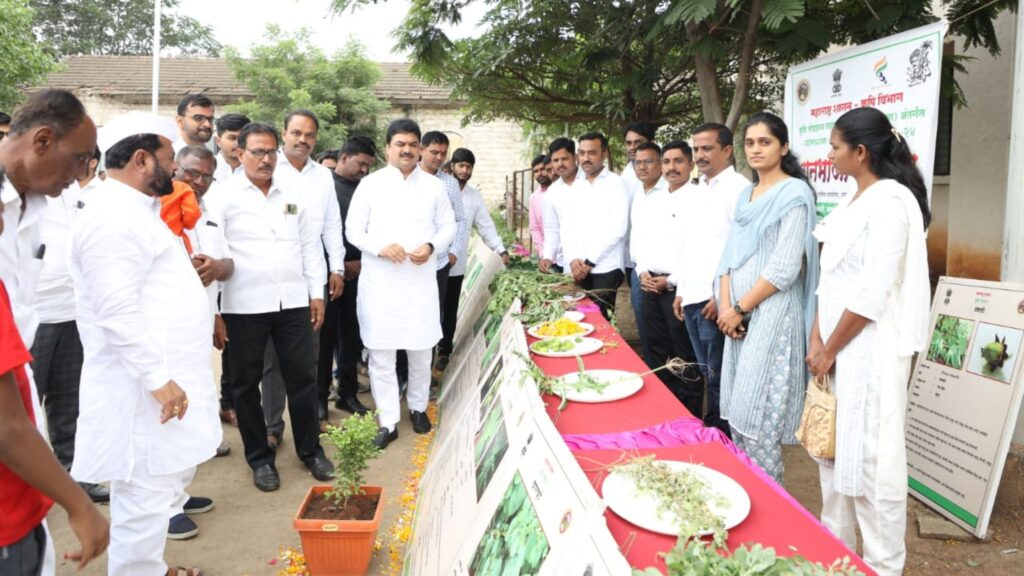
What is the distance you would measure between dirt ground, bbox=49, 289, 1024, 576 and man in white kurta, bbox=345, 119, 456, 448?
0.53m

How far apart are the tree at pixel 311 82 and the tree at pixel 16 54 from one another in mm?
4071

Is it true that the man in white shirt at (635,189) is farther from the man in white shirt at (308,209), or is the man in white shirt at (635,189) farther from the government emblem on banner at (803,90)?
the man in white shirt at (308,209)

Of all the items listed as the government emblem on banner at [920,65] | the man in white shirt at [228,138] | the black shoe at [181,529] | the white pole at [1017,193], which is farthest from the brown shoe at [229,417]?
the white pole at [1017,193]

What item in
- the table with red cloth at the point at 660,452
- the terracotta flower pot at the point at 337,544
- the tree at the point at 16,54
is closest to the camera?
the table with red cloth at the point at 660,452

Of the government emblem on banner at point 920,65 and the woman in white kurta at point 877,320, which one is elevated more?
the government emblem on banner at point 920,65

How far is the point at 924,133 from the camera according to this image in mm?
3004

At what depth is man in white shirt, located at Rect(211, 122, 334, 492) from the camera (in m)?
3.68

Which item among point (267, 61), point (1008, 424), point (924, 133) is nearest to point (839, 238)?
point (924, 133)

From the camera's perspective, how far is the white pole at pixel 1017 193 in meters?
3.29

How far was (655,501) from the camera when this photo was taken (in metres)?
1.62

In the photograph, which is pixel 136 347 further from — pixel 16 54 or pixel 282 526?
pixel 16 54

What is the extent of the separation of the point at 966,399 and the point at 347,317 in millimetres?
3998

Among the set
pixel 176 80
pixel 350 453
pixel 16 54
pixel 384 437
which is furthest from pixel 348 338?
pixel 176 80

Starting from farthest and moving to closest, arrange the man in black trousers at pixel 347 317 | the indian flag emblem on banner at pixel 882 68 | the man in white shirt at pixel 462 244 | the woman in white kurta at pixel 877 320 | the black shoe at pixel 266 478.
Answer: the man in white shirt at pixel 462 244 < the man in black trousers at pixel 347 317 < the black shoe at pixel 266 478 < the indian flag emblem on banner at pixel 882 68 < the woman in white kurta at pixel 877 320
